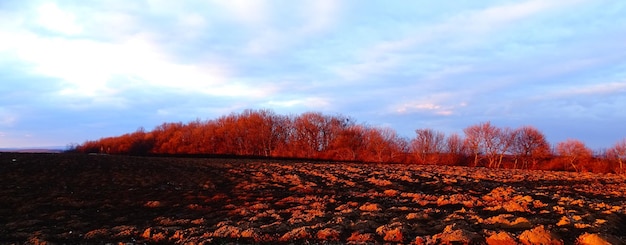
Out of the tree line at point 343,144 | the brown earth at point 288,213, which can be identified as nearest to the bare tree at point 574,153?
the tree line at point 343,144

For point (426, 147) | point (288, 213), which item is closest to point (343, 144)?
point (426, 147)

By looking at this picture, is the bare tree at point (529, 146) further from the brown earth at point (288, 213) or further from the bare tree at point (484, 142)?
the brown earth at point (288, 213)

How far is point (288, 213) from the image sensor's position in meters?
12.9

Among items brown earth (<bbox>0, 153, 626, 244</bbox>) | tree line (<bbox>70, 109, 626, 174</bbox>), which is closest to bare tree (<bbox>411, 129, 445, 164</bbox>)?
tree line (<bbox>70, 109, 626, 174</bbox>)

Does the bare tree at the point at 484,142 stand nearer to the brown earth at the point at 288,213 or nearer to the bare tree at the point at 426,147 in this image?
the bare tree at the point at 426,147

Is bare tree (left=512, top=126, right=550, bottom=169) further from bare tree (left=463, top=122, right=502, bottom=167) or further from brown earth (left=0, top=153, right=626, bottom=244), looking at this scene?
brown earth (left=0, top=153, right=626, bottom=244)

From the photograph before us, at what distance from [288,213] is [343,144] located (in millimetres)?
60562

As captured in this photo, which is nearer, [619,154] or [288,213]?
[288,213]

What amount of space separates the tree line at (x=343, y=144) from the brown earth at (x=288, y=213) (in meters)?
43.8

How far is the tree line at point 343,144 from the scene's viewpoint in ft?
193

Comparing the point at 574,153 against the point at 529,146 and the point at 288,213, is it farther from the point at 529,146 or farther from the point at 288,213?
the point at 288,213

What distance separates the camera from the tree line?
193ft

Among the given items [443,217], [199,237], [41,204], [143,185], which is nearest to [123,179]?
[143,185]

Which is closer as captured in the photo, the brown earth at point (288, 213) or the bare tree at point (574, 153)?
the brown earth at point (288, 213)
